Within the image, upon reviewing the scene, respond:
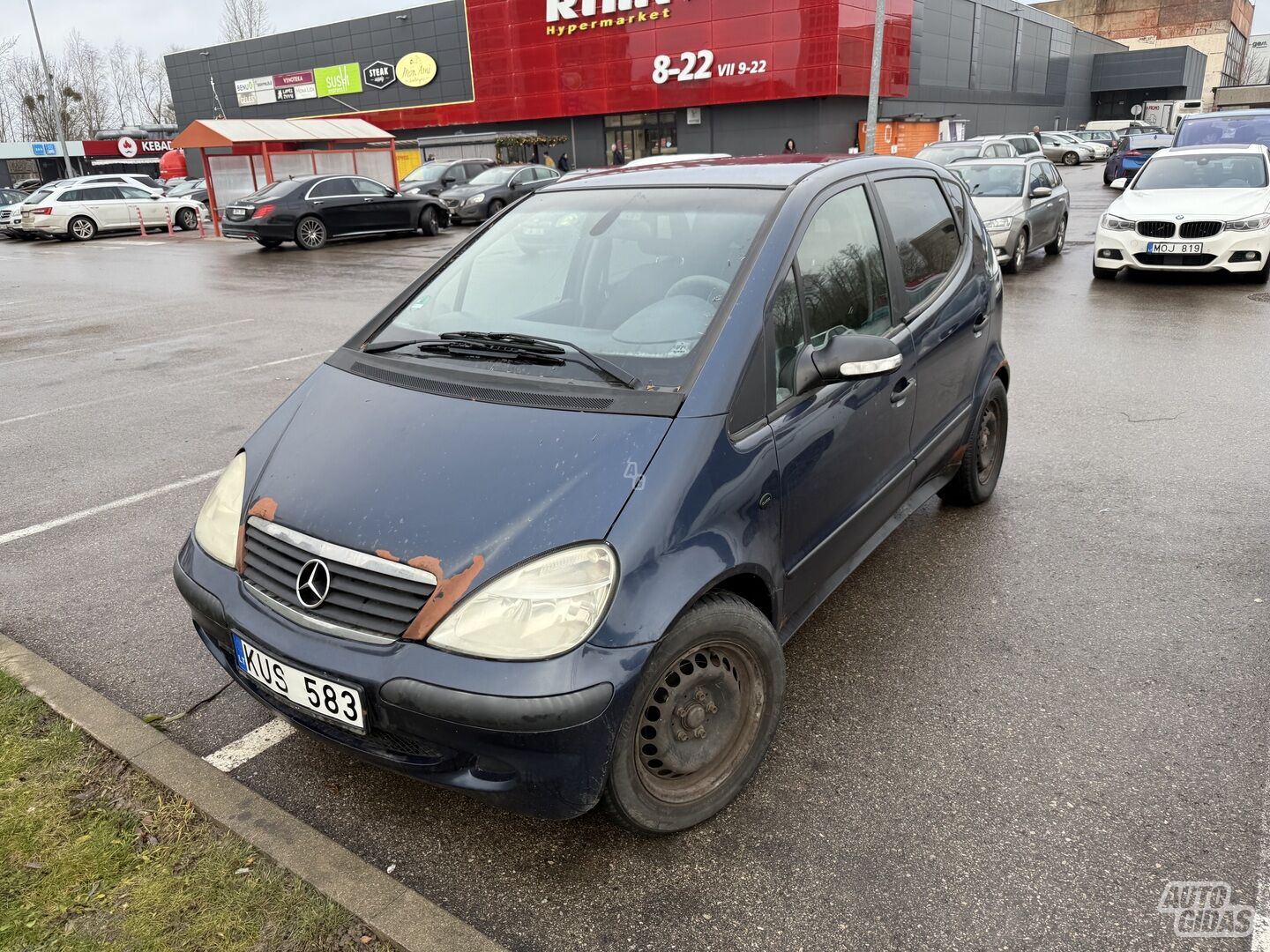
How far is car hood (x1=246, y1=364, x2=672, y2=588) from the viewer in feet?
7.32

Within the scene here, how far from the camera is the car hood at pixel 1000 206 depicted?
12.1 metres

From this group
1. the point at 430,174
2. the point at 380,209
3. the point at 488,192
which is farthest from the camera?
the point at 430,174

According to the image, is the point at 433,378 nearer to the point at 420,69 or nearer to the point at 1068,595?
the point at 1068,595

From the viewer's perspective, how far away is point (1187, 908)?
2219mm

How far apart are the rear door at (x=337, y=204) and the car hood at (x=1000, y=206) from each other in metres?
13.6

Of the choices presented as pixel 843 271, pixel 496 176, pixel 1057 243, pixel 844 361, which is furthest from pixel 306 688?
pixel 496 176

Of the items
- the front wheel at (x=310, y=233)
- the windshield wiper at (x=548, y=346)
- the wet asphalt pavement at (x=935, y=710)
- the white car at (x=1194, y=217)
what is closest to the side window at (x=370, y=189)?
the front wheel at (x=310, y=233)

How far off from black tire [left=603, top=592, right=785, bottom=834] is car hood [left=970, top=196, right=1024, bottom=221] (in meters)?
11.1

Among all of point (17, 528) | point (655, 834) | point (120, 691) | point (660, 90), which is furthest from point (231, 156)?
point (655, 834)

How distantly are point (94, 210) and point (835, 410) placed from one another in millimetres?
27560

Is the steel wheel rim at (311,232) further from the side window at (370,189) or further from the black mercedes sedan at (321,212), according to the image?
the side window at (370,189)

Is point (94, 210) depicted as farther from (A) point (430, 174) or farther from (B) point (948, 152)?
(B) point (948, 152)

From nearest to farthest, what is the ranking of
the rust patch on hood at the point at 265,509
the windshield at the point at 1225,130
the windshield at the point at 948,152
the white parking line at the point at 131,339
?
1. the rust patch on hood at the point at 265,509
2. the white parking line at the point at 131,339
3. the windshield at the point at 1225,130
4. the windshield at the point at 948,152

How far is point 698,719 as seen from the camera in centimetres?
246
